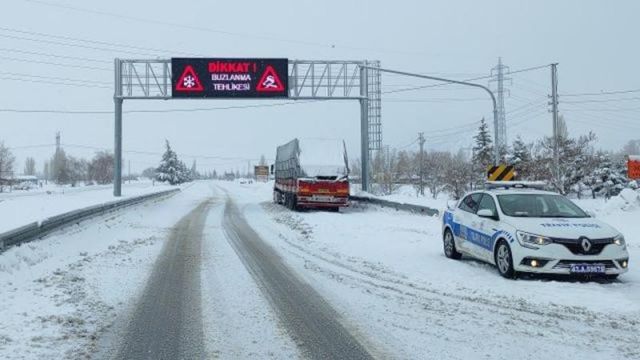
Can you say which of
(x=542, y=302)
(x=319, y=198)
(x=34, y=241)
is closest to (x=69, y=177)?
(x=319, y=198)

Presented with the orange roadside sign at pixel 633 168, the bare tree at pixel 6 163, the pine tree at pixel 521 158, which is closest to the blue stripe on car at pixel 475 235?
the orange roadside sign at pixel 633 168

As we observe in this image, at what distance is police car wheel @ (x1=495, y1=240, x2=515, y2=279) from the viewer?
9.87m

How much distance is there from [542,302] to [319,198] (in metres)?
20.4

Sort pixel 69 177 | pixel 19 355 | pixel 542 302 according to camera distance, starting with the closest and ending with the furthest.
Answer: pixel 19 355, pixel 542 302, pixel 69 177

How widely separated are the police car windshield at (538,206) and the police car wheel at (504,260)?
0.68 metres

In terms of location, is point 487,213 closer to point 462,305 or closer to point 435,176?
point 462,305

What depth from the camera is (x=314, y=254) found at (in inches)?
524

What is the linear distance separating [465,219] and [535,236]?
239 centimetres

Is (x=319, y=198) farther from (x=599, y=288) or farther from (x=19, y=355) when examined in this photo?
(x=19, y=355)

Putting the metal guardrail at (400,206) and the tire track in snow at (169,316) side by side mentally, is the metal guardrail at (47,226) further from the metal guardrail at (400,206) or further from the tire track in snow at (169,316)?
the metal guardrail at (400,206)

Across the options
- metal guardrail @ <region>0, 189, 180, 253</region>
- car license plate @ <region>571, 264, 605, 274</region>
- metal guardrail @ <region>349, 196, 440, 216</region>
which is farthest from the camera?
metal guardrail @ <region>349, 196, 440, 216</region>

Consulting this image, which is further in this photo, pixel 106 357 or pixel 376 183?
pixel 376 183

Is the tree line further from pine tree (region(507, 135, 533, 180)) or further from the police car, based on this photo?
the police car

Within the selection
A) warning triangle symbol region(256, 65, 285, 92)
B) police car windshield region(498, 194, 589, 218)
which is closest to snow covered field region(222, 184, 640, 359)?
police car windshield region(498, 194, 589, 218)
